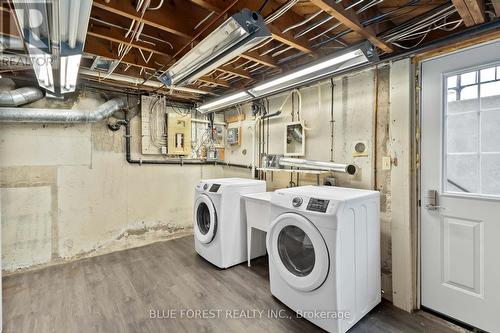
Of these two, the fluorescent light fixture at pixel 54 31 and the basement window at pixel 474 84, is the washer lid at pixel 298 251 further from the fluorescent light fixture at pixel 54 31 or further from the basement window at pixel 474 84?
the fluorescent light fixture at pixel 54 31

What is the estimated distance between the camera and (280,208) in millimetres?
1996

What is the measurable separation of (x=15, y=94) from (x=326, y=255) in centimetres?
346

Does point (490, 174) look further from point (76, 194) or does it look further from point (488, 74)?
point (76, 194)

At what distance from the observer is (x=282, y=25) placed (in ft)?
5.91

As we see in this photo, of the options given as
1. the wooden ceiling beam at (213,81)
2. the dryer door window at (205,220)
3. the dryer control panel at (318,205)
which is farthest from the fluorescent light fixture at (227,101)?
the dryer control panel at (318,205)

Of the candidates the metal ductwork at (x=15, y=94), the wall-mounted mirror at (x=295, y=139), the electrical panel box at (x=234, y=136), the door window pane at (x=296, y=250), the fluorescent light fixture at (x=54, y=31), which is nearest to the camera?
A: the fluorescent light fixture at (x=54, y=31)

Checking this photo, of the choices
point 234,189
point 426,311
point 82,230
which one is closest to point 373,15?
point 234,189

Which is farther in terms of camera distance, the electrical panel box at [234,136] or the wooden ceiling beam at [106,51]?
the electrical panel box at [234,136]

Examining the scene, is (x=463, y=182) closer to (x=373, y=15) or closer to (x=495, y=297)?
(x=495, y=297)

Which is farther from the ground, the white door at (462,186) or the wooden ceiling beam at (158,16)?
the wooden ceiling beam at (158,16)

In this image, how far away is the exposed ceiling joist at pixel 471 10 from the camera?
1324mm

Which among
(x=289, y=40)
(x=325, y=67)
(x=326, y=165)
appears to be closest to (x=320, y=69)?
(x=325, y=67)

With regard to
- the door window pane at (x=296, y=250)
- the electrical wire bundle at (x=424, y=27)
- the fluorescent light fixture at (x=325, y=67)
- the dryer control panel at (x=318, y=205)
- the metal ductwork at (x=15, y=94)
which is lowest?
the door window pane at (x=296, y=250)

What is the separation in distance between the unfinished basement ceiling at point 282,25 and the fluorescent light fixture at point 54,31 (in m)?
0.13
